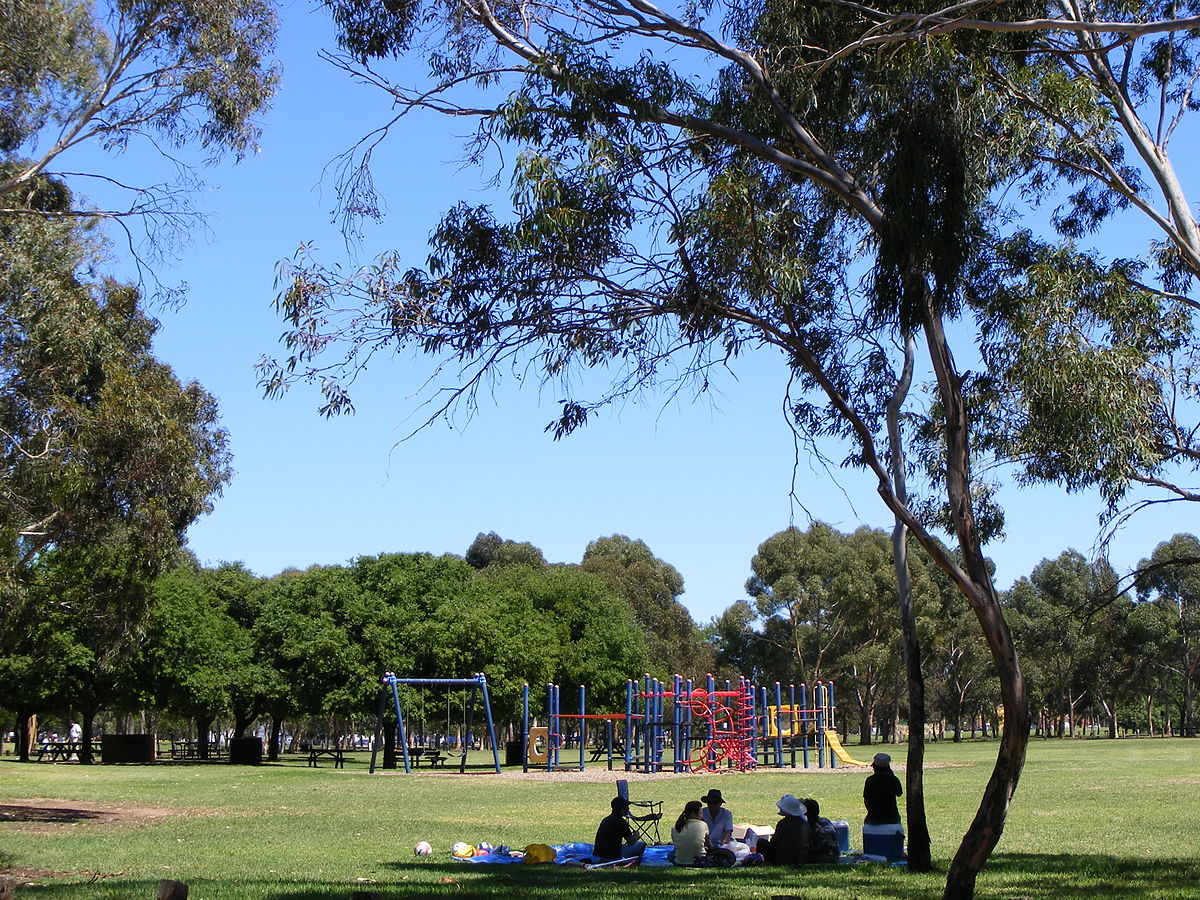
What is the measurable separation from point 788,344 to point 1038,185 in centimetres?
657

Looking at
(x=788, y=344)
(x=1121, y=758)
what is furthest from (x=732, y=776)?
(x=788, y=344)

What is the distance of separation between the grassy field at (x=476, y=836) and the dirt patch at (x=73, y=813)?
5 cm

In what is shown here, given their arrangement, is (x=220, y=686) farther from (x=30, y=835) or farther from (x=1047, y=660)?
(x=1047, y=660)

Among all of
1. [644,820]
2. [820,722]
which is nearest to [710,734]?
[820,722]

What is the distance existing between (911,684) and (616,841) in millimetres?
3978

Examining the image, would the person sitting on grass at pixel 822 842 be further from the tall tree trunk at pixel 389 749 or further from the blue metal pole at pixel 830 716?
the tall tree trunk at pixel 389 749

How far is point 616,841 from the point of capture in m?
14.1

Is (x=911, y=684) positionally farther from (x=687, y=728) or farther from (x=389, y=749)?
(x=389, y=749)

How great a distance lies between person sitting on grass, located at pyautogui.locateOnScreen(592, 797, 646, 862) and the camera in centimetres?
1406

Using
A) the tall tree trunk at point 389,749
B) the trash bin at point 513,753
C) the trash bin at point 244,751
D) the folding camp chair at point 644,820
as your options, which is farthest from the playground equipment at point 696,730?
the folding camp chair at point 644,820

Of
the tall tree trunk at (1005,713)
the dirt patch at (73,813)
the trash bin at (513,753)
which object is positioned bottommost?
the trash bin at (513,753)

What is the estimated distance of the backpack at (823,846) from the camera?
13914mm

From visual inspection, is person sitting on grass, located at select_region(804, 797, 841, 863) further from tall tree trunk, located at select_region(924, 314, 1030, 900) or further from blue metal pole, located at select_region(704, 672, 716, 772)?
blue metal pole, located at select_region(704, 672, 716, 772)

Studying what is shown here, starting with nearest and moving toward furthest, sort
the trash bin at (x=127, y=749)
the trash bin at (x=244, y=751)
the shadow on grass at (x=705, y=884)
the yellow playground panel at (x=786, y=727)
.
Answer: the shadow on grass at (x=705, y=884) < the yellow playground panel at (x=786, y=727) < the trash bin at (x=127, y=749) < the trash bin at (x=244, y=751)
